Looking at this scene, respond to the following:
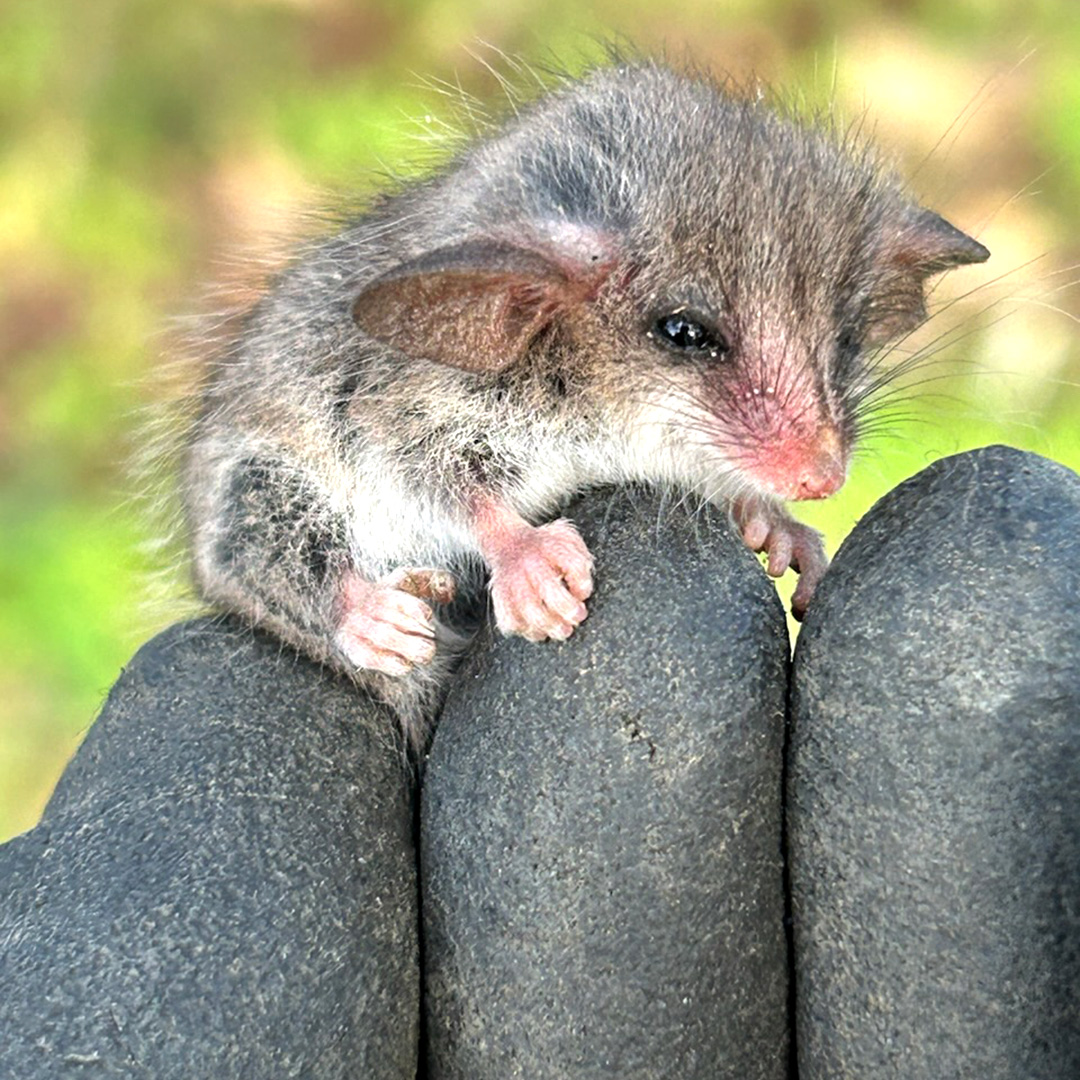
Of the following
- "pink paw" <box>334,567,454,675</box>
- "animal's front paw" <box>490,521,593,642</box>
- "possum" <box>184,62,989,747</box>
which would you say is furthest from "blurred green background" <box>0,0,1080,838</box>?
"animal's front paw" <box>490,521,593,642</box>

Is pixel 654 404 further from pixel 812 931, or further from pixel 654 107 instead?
pixel 812 931

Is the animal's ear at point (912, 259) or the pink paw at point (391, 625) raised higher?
the animal's ear at point (912, 259)

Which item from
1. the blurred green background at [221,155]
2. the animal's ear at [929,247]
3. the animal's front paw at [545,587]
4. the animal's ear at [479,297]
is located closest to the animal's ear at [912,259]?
the animal's ear at [929,247]

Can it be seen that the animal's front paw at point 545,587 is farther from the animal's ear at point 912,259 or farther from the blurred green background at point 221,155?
the blurred green background at point 221,155

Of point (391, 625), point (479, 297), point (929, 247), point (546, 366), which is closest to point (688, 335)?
point (546, 366)

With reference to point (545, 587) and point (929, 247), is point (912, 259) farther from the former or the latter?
point (545, 587)

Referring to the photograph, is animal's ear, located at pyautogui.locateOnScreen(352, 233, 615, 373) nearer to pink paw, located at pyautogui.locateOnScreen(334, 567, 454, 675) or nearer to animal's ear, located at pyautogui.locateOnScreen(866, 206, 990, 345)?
pink paw, located at pyautogui.locateOnScreen(334, 567, 454, 675)

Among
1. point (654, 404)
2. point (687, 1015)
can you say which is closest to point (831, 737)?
point (687, 1015)
